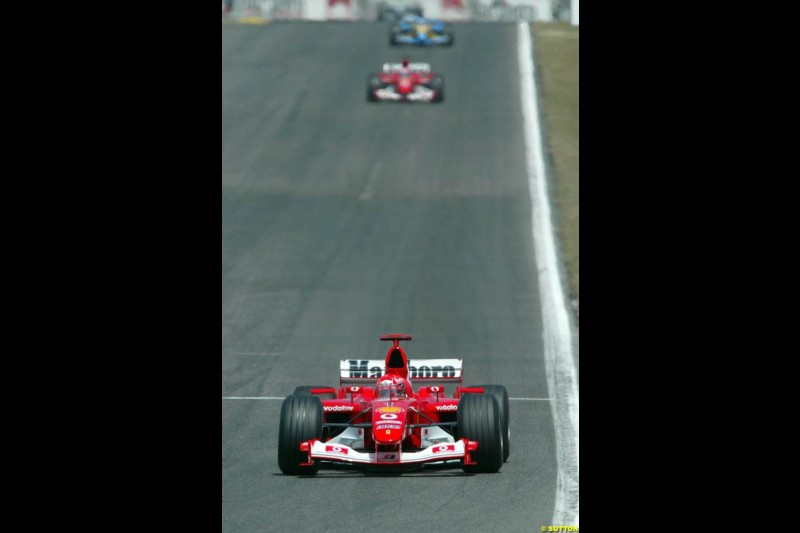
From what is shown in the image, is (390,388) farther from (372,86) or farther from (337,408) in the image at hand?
(372,86)

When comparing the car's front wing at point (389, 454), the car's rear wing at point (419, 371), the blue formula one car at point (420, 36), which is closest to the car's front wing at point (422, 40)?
the blue formula one car at point (420, 36)

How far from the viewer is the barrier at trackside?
218 ft

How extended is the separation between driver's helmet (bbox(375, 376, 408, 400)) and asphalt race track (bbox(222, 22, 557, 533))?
3.25ft

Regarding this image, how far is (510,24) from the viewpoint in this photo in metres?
61.0

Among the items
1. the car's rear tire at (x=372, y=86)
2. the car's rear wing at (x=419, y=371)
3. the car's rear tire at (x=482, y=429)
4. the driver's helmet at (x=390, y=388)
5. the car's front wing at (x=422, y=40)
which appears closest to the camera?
the car's rear tire at (x=482, y=429)

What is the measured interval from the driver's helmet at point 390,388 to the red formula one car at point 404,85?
29966 millimetres

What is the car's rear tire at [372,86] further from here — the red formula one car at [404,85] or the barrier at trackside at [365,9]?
the barrier at trackside at [365,9]

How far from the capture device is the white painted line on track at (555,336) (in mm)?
13945

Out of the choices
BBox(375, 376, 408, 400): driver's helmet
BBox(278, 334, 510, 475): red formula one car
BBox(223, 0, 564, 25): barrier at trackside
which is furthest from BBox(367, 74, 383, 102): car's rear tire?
BBox(375, 376, 408, 400): driver's helmet

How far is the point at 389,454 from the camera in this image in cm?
1405
